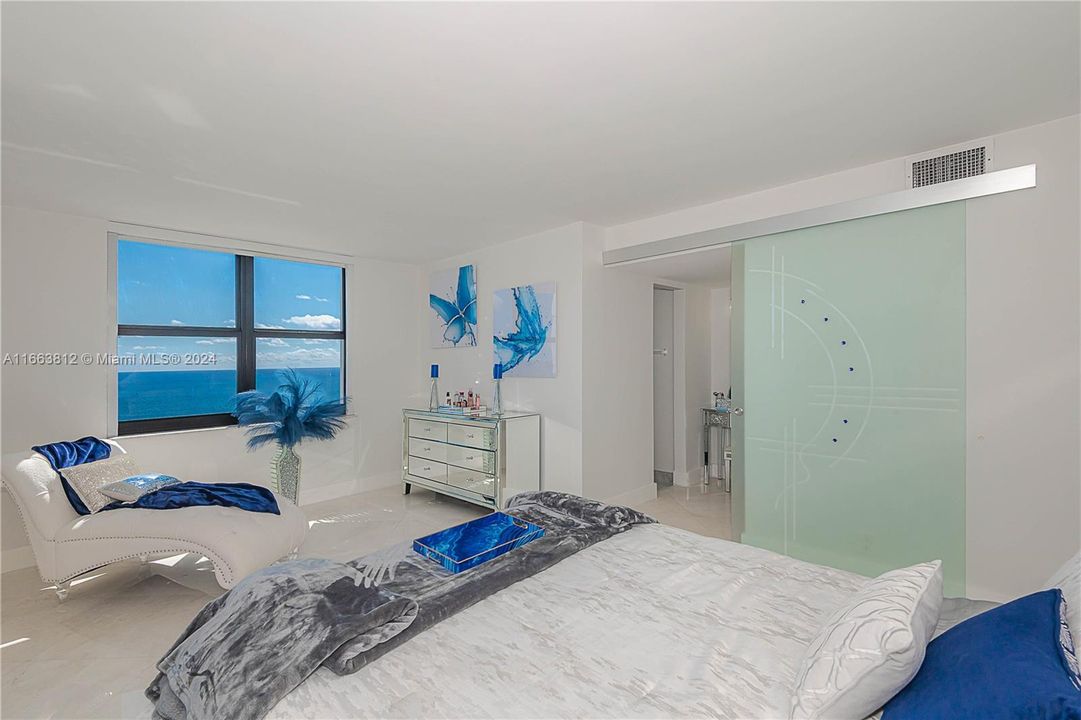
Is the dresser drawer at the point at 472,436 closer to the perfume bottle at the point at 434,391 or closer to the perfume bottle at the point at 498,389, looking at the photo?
the perfume bottle at the point at 498,389

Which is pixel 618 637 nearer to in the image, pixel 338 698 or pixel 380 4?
pixel 338 698

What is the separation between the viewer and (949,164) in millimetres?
2938

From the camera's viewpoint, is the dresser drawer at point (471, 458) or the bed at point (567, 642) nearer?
the bed at point (567, 642)

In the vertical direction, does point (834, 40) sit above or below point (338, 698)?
above

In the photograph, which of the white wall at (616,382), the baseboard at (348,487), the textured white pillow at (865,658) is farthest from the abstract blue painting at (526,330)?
the textured white pillow at (865,658)

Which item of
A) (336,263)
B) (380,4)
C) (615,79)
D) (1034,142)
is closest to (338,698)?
(380,4)

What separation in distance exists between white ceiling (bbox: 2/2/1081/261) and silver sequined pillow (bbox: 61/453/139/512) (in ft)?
6.02

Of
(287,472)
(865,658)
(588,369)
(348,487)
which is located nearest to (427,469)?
(348,487)

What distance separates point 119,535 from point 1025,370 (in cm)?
504

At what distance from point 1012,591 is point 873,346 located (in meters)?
1.46

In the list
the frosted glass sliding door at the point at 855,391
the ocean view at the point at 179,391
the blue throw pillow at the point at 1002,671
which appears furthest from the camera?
the ocean view at the point at 179,391

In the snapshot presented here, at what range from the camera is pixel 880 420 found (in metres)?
3.17

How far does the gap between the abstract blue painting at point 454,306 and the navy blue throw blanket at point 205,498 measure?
8.83 feet

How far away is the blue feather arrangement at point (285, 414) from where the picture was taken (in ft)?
15.3
